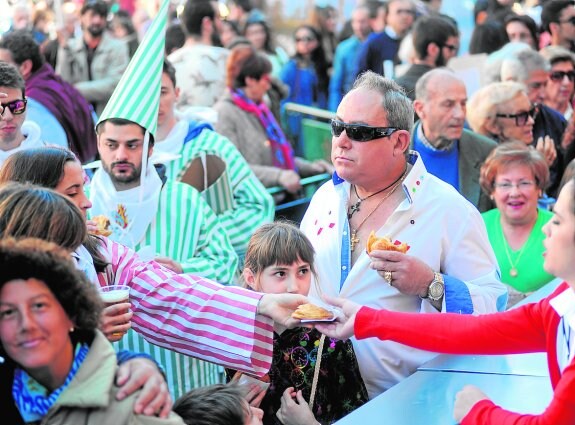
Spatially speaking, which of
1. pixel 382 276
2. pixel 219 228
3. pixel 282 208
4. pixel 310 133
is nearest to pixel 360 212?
pixel 382 276

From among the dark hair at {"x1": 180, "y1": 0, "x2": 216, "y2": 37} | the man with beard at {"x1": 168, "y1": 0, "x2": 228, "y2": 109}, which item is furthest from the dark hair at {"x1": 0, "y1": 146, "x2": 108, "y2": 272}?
the dark hair at {"x1": 180, "y1": 0, "x2": 216, "y2": 37}

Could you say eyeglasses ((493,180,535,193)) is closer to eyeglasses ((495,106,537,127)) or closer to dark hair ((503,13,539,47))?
eyeglasses ((495,106,537,127))

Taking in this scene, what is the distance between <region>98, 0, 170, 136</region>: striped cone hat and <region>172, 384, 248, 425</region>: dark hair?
6.71 ft

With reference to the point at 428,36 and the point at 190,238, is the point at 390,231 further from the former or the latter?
the point at 428,36

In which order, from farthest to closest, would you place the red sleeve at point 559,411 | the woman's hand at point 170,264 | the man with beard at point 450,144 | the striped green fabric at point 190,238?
1. the man with beard at point 450,144
2. the striped green fabric at point 190,238
3. the woman's hand at point 170,264
4. the red sleeve at point 559,411

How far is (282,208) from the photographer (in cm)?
733

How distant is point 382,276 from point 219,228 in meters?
1.40

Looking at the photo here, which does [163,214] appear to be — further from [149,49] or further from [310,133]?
[310,133]

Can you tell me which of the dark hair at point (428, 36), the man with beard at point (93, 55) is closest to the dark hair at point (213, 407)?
the dark hair at point (428, 36)

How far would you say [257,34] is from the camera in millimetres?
12422

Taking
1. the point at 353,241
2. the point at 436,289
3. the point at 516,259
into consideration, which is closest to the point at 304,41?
the point at 516,259

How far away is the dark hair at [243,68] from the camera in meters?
8.09

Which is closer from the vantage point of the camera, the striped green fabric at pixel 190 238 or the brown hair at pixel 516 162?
the striped green fabric at pixel 190 238

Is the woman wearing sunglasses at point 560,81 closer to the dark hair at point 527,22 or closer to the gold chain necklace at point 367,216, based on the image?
the dark hair at point 527,22
